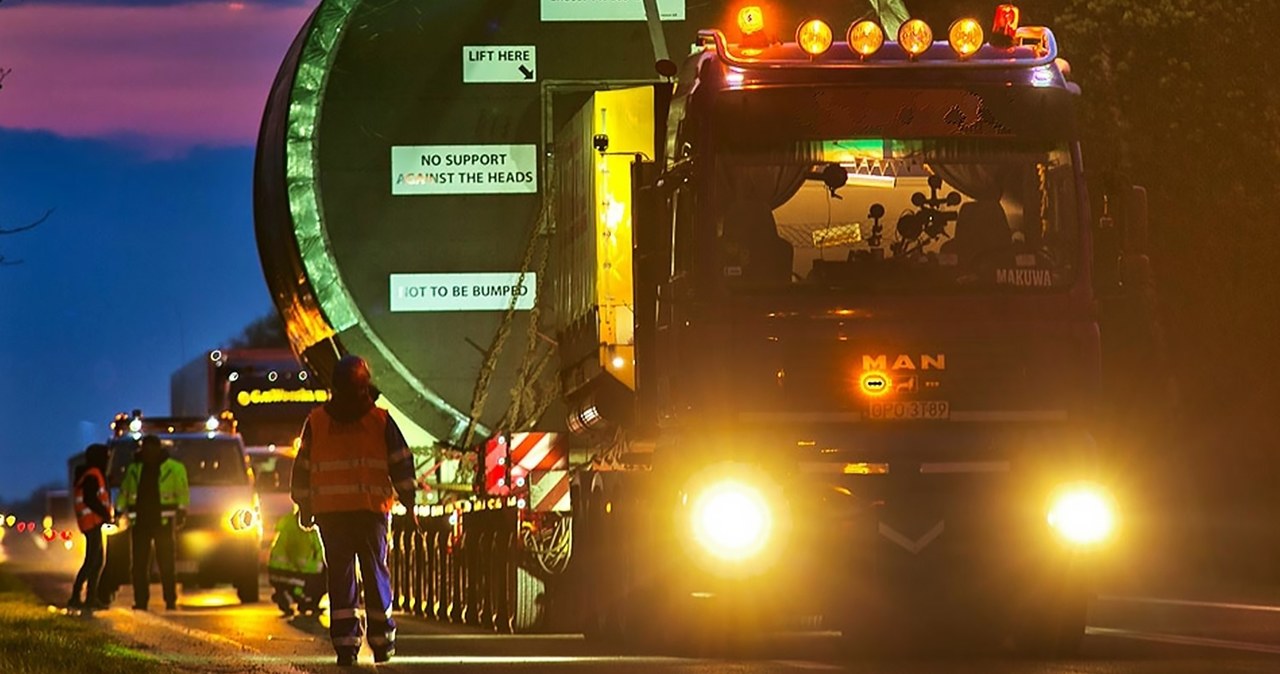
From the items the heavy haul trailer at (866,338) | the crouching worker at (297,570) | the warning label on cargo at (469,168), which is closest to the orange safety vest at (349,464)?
the heavy haul trailer at (866,338)

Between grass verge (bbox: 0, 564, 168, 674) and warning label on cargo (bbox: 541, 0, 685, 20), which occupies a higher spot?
warning label on cargo (bbox: 541, 0, 685, 20)

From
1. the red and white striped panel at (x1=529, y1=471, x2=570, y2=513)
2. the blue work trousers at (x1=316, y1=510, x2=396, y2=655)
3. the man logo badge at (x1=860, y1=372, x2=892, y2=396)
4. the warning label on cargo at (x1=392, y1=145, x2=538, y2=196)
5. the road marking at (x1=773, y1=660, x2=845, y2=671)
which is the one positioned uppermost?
the warning label on cargo at (x1=392, y1=145, x2=538, y2=196)

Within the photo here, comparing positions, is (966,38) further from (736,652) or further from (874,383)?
(736,652)

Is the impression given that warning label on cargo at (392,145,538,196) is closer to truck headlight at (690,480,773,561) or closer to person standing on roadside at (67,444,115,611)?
truck headlight at (690,480,773,561)

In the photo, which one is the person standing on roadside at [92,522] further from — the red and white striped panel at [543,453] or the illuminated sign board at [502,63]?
the illuminated sign board at [502,63]

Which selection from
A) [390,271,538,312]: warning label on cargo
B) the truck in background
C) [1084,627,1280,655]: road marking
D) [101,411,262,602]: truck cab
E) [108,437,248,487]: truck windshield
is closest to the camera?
[1084,627,1280,655]: road marking

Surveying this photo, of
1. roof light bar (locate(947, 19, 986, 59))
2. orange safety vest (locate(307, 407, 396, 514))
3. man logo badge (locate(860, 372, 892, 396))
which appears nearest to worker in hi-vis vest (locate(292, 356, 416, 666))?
orange safety vest (locate(307, 407, 396, 514))

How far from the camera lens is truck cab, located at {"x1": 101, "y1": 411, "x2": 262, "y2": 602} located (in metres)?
28.4

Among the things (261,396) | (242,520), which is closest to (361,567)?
(242,520)

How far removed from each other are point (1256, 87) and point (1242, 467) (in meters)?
9.73

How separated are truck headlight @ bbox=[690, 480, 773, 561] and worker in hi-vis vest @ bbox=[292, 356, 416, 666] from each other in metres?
1.45

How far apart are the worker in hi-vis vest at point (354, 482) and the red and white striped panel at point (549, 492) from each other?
9.27 feet

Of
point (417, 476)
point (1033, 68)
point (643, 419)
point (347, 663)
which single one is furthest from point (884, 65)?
point (417, 476)

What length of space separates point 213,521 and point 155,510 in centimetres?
387
